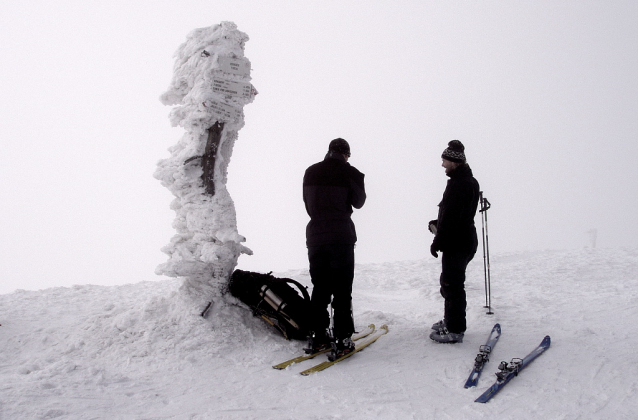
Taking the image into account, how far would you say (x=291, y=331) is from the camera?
16.5 ft

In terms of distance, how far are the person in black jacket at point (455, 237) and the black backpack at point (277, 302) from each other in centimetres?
150

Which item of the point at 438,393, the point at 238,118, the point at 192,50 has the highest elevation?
the point at 192,50

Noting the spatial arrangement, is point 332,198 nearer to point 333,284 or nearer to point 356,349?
point 333,284

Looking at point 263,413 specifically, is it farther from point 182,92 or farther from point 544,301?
point 544,301

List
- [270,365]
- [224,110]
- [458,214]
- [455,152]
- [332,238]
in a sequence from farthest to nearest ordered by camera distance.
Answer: [224,110]
[455,152]
[458,214]
[332,238]
[270,365]

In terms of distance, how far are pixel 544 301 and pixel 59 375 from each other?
683 cm

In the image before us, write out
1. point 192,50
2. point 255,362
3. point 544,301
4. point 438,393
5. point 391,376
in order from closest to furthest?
point 438,393
point 391,376
point 255,362
point 192,50
point 544,301

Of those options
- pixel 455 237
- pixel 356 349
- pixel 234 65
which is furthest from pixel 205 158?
pixel 455 237

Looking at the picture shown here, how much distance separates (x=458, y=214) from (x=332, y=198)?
4.76ft

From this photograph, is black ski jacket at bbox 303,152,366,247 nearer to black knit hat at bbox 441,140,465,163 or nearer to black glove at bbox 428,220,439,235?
black knit hat at bbox 441,140,465,163

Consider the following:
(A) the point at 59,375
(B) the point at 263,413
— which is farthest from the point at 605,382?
(A) the point at 59,375

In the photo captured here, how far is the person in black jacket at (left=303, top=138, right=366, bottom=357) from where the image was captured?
468 centimetres

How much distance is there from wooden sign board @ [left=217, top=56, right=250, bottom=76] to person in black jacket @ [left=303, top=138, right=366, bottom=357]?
1657mm

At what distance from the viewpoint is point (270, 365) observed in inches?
169
